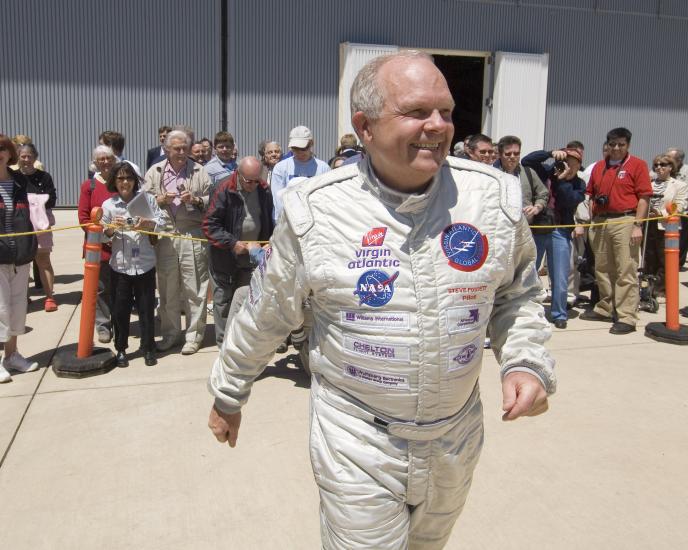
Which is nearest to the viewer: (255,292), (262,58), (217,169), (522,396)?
(522,396)

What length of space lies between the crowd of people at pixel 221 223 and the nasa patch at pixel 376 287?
3.45 m

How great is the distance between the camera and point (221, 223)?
19.3ft

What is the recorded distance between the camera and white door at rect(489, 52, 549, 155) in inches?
644

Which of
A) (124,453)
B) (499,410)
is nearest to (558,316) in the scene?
(499,410)

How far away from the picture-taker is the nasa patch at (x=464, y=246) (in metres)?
2.00

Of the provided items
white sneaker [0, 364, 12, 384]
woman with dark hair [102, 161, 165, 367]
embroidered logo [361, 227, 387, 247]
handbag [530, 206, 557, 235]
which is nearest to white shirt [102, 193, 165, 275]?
woman with dark hair [102, 161, 165, 367]

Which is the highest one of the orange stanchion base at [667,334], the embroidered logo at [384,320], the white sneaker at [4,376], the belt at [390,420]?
the embroidered logo at [384,320]

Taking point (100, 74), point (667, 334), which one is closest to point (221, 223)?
point (667, 334)

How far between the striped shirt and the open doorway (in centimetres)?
1683

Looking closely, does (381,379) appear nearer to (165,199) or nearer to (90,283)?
(90,283)

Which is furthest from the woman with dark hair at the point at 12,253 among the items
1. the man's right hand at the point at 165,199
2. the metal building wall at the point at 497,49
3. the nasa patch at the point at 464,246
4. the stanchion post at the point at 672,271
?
the metal building wall at the point at 497,49

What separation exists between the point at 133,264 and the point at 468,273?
4440mm

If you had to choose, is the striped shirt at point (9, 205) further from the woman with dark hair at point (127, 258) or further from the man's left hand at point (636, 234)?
the man's left hand at point (636, 234)

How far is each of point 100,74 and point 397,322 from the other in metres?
13.7
